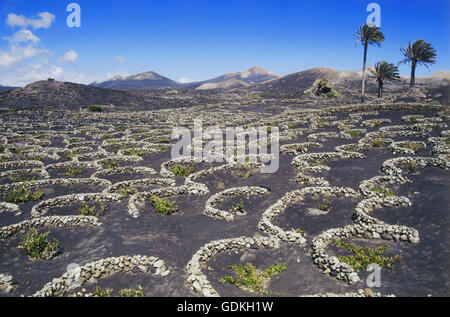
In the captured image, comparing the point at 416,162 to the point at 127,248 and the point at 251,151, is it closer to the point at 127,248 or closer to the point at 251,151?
the point at 251,151

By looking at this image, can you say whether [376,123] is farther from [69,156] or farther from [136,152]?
[69,156]

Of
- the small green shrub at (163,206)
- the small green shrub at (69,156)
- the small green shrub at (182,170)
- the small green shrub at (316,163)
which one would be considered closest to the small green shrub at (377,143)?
the small green shrub at (316,163)

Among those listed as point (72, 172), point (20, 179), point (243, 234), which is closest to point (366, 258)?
point (243, 234)

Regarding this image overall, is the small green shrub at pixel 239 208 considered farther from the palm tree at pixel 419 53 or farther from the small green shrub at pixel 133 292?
the palm tree at pixel 419 53

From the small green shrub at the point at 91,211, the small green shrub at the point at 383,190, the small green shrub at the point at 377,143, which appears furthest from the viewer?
the small green shrub at the point at 377,143

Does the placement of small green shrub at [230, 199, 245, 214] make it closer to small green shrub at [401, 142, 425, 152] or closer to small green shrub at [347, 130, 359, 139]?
small green shrub at [401, 142, 425, 152]
